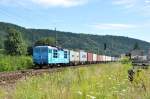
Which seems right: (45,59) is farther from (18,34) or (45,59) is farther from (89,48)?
(89,48)

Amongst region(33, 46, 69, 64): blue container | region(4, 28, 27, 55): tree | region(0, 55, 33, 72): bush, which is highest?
region(4, 28, 27, 55): tree

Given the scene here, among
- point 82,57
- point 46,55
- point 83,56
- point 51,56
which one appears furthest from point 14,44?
point 46,55

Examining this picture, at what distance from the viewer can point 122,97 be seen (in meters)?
8.77

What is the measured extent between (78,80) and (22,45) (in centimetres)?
12090

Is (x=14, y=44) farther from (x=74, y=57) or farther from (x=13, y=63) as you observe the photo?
(x=13, y=63)

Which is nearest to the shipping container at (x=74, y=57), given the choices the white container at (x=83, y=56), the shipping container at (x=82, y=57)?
the shipping container at (x=82, y=57)

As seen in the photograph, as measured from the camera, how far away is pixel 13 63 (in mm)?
45938

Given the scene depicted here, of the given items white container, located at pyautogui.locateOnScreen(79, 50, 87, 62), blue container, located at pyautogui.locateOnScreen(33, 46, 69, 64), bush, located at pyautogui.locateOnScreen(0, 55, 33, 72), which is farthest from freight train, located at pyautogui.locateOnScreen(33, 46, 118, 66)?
white container, located at pyautogui.locateOnScreen(79, 50, 87, 62)

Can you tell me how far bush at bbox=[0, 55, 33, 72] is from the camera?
139ft

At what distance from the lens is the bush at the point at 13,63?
42.4m

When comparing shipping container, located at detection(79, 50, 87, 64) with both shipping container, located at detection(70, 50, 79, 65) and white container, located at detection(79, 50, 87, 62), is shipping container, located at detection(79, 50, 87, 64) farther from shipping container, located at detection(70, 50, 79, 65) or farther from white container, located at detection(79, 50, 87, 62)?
shipping container, located at detection(70, 50, 79, 65)

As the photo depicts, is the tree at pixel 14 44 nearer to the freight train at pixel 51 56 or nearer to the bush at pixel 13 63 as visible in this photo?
the freight train at pixel 51 56

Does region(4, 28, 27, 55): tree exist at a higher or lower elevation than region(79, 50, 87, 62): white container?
higher

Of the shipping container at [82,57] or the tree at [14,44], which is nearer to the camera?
the shipping container at [82,57]
